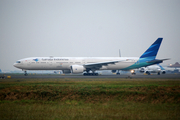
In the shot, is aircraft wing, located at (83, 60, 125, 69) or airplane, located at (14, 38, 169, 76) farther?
aircraft wing, located at (83, 60, 125, 69)

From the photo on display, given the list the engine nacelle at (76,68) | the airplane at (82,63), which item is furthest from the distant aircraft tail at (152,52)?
the engine nacelle at (76,68)

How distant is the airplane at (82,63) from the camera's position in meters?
43.0

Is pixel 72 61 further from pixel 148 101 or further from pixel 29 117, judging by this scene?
pixel 29 117

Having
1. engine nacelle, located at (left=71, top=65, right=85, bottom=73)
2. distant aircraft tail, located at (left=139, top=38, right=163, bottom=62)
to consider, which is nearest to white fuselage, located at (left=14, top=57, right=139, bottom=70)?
engine nacelle, located at (left=71, top=65, right=85, bottom=73)

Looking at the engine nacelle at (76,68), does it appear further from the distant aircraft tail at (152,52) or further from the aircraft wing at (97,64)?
the distant aircraft tail at (152,52)

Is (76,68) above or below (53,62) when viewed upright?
below

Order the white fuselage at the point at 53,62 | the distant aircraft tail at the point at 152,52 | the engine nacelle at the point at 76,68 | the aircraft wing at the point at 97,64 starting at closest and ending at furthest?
the engine nacelle at the point at 76,68 < the white fuselage at the point at 53,62 < the aircraft wing at the point at 97,64 < the distant aircraft tail at the point at 152,52

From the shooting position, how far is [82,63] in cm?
4675

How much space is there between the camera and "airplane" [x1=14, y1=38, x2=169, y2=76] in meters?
43.0

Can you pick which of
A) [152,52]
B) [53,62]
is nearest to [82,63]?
[53,62]

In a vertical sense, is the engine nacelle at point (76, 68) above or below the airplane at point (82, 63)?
below

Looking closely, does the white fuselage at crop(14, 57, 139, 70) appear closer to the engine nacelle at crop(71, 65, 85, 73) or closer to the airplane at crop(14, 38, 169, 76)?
the airplane at crop(14, 38, 169, 76)

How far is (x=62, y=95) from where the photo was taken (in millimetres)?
16547

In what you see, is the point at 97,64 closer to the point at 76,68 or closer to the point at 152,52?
the point at 76,68
